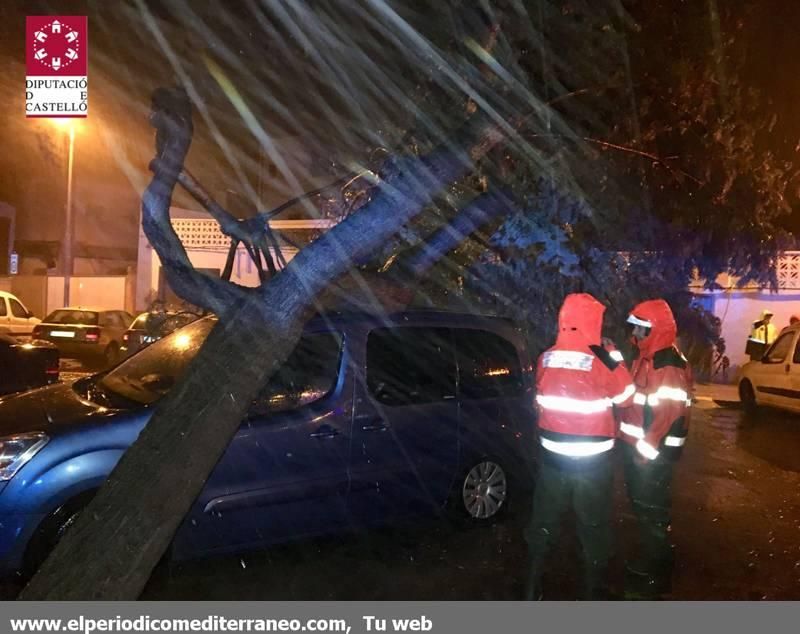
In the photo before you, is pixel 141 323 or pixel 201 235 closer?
pixel 141 323

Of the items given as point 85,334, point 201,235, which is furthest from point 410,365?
point 201,235

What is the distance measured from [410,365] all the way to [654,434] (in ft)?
5.68

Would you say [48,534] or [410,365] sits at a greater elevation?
[410,365]

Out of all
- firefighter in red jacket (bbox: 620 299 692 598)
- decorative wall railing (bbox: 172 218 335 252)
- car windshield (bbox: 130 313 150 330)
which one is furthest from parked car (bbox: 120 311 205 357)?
firefighter in red jacket (bbox: 620 299 692 598)

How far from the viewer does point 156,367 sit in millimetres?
5109

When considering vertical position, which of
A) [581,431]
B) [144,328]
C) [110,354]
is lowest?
[110,354]

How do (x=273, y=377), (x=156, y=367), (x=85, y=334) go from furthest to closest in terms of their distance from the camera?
(x=85, y=334), (x=156, y=367), (x=273, y=377)

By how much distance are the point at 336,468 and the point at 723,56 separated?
4.60m

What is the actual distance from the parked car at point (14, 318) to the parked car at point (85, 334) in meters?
0.57

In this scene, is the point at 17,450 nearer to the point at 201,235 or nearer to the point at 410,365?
the point at 410,365

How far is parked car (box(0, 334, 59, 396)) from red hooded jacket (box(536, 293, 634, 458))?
6.89m

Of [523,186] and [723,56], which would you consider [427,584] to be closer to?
[523,186]

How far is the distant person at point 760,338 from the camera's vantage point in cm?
1277

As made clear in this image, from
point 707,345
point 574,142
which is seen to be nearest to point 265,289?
point 574,142
